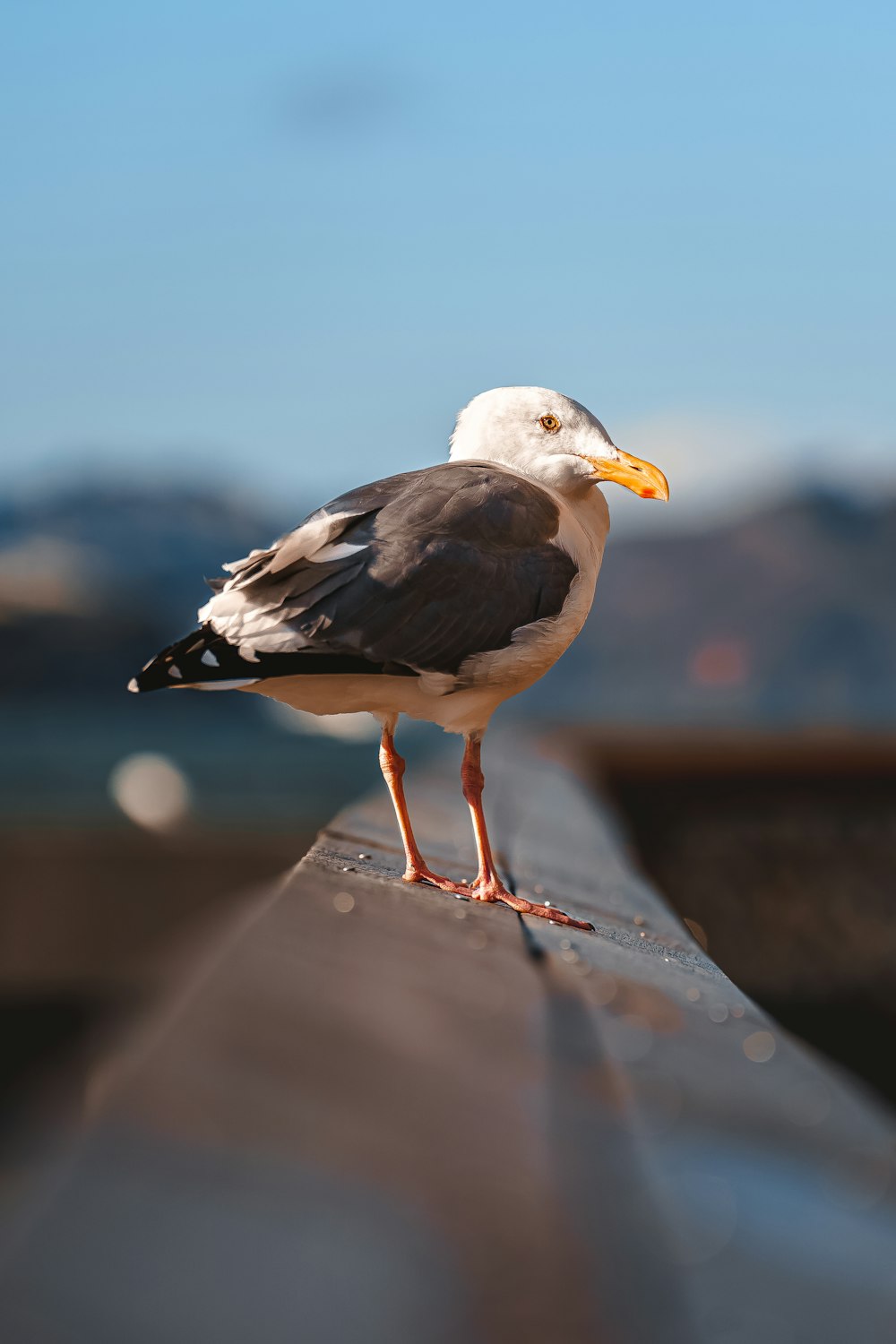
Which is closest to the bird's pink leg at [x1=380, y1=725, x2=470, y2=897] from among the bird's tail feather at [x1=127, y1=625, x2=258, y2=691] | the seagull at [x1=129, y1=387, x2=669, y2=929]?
the seagull at [x1=129, y1=387, x2=669, y2=929]

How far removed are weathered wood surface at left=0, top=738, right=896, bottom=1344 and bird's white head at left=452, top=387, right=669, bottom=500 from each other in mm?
1914

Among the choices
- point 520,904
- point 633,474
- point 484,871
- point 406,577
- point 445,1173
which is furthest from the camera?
point 633,474

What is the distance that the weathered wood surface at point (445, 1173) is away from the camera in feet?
3.97

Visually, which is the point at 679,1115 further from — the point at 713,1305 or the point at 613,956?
the point at 613,956

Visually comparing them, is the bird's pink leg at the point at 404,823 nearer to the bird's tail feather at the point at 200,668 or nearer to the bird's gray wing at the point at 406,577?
the bird's gray wing at the point at 406,577

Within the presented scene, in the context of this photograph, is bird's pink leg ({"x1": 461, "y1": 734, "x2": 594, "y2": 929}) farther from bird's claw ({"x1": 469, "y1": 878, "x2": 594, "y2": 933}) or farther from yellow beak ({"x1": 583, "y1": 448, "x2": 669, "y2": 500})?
yellow beak ({"x1": 583, "y1": 448, "x2": 669, "y2": 500})

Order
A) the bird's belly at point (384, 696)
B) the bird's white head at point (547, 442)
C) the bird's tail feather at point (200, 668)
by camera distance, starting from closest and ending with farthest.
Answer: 1. the bird's tail feather at point (200, 668)
2. the bird's belly at point (384, 696)
3. the bird's white head at point (547, 442)

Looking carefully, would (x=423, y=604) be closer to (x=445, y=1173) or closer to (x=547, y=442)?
(x=547, y=442)

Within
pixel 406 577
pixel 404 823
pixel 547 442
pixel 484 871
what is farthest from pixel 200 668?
pixel 547 442

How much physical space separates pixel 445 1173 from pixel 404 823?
2.35m

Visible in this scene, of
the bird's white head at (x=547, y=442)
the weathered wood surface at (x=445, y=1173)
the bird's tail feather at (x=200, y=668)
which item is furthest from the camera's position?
the bird's white head at (x=547, y=442)

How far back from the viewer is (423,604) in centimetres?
343

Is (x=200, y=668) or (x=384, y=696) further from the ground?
(x=200, y=668)

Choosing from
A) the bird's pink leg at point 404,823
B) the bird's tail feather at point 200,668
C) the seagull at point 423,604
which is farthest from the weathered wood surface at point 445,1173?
the bird's pink leg at point 404,823
